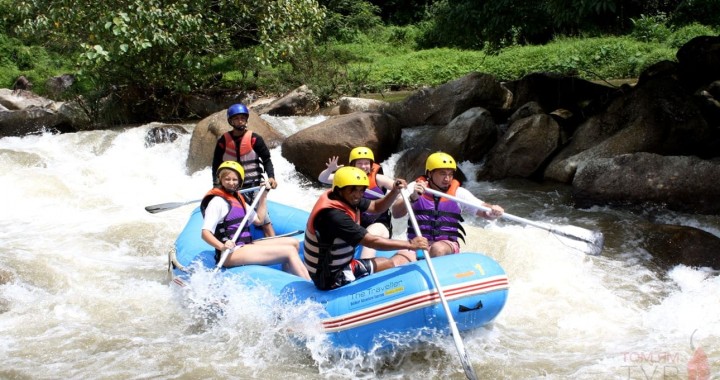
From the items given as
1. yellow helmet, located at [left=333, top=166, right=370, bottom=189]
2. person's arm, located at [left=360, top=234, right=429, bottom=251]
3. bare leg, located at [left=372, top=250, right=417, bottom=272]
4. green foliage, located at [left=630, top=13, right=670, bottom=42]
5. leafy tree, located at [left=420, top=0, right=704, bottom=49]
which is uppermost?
leafy tree, located at [left=420, top=0, right=704, bottom=49]

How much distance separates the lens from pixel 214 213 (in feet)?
17.5

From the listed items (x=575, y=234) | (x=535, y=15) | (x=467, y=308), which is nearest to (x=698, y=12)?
(x=535, y=15)

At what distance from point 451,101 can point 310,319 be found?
282 inches

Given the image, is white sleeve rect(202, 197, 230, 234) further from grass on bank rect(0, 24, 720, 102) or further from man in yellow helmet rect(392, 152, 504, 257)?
grass on bank rect(0, 24, 720, 102)

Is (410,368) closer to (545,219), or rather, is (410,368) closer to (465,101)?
(545,219)

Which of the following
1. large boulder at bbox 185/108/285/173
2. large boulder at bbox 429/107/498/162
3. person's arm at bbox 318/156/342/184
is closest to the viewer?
person's arm at bbox 318/156/342/184

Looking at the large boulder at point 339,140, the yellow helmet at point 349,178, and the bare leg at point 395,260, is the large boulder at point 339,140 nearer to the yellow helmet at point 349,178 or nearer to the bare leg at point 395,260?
the bare leg at point 395,260

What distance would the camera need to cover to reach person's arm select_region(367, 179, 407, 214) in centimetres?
489

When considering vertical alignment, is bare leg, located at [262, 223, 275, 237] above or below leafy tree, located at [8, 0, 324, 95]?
below

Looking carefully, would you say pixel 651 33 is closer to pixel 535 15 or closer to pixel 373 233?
pixel 535 15

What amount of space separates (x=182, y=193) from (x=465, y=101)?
462 cm

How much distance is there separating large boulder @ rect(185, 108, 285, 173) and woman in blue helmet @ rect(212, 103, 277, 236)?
12.9 ft

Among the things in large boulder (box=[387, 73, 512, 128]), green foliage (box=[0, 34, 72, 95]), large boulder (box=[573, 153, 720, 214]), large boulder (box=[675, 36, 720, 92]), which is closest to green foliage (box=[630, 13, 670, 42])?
large boulder (box=[675, 36, 720, 92])

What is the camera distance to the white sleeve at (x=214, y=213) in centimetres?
529
